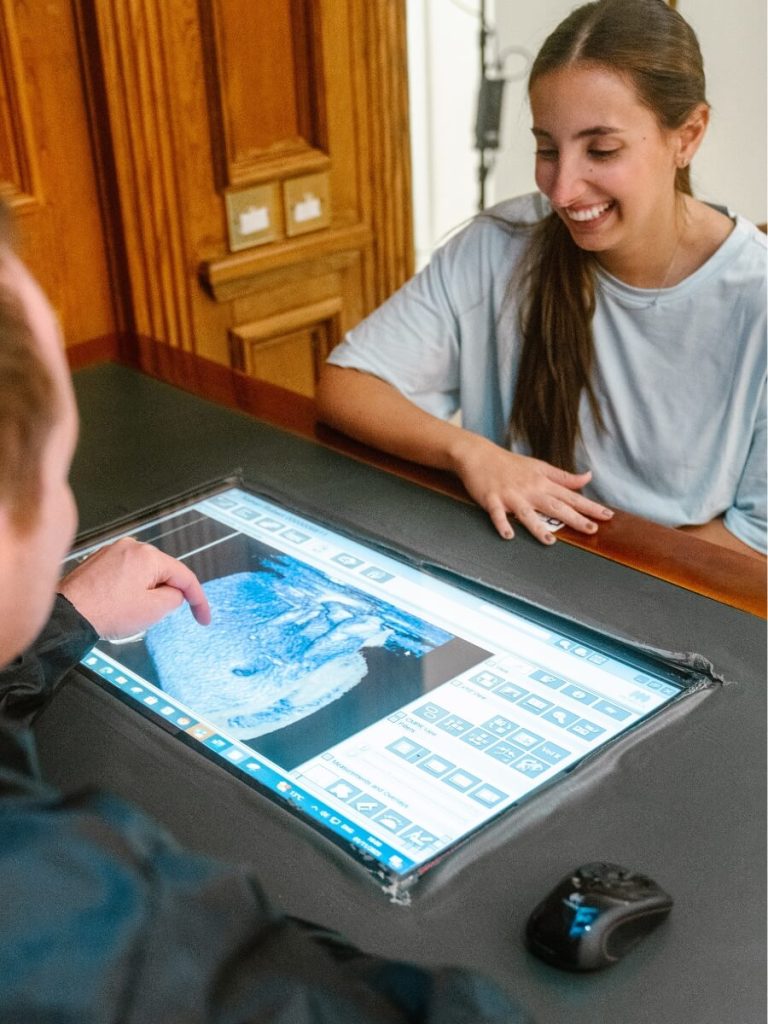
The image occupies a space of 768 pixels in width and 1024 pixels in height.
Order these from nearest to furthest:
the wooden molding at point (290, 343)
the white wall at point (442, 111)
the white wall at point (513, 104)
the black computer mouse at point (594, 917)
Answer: the black computer mouse at point (594, 917), the wooden molding at point (290, 343), the white wall at point (513, 104), the white wall at point (442, 111)

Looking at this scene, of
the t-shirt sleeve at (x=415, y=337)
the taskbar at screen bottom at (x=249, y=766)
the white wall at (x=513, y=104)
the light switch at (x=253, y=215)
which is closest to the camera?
the taskbar at screen bottom at (x=249, y=766)

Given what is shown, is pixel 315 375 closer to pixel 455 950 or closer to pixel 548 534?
pixel 548 534

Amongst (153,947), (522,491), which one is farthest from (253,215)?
(153,947)

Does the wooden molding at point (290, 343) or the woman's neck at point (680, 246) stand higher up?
the woman's neck at point (680, 246)

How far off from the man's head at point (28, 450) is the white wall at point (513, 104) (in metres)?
2.87

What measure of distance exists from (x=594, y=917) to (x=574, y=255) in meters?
1.12

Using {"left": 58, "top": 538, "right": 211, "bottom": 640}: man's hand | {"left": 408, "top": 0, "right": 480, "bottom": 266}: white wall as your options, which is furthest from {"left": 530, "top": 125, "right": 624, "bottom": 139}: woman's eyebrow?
{"left": 408, "top": 0, "right": 480, "bottom": 266}: white wall

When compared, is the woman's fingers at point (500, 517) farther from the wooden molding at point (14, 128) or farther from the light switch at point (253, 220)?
the light switch at point (253, 220)

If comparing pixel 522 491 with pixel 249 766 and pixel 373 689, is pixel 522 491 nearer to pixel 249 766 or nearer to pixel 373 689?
pixel 373 689

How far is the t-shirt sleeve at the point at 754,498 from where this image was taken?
5.28 ft

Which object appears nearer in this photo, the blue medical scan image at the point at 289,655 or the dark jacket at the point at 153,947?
the dark jacket at the point at 153,947

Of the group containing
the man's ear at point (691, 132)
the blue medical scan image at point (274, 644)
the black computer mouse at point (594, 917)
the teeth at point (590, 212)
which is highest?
the man's ear at point (691, 132)

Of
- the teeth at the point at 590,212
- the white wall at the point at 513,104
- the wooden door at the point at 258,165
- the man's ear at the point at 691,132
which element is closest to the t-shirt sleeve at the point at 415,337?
the teeth at the point at 590,212

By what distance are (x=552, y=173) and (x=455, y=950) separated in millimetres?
1085
